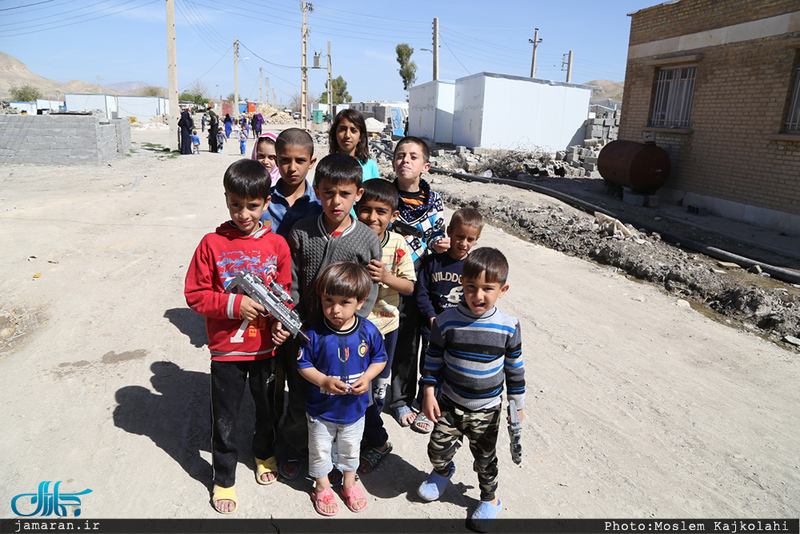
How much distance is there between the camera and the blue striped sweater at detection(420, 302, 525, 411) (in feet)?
7.26

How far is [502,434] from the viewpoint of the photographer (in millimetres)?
3119

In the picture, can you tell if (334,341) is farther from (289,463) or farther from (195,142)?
(195,142)

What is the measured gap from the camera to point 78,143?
14227 millimetres

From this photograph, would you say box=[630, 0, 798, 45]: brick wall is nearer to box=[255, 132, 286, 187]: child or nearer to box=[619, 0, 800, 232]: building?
box=[619, 0, 800, 232]: building

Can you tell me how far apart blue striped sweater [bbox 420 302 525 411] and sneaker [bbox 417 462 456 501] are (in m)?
0.49

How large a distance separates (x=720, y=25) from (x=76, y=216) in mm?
13594

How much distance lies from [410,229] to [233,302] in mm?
1250

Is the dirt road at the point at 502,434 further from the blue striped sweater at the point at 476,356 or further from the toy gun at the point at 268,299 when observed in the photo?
the toy gun at the point at 268,299

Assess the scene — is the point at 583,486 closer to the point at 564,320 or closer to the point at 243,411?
the point at 243,411

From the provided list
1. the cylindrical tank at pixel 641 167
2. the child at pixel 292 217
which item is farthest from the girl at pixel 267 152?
the cylindrical tank at pixel 641 167

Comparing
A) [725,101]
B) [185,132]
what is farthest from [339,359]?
[185,132]

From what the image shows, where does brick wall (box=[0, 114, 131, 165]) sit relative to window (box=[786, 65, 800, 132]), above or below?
below

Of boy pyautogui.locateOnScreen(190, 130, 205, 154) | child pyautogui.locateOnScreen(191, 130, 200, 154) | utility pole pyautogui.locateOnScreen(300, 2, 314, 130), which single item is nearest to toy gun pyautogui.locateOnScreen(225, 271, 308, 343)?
boy pyautogui.locateOnScreen(190, 130, 205, 154)

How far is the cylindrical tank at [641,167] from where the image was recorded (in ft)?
38.0
